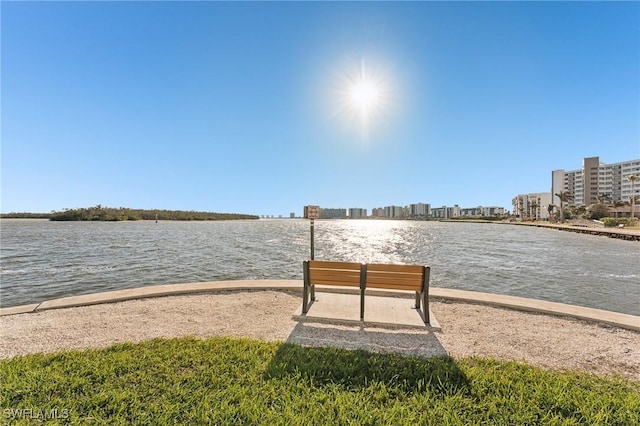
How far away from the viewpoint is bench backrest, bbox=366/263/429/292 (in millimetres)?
4934

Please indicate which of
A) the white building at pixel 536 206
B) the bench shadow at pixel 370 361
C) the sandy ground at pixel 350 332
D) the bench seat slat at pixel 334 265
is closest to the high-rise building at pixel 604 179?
the white building at pixel 536 206

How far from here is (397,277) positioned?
4980 millimetres

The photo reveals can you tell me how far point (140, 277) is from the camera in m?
12.2

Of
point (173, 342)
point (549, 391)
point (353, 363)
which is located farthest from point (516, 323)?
point (173, 342)

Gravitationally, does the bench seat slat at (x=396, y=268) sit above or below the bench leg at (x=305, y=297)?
above

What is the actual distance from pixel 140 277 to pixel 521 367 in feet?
43.6

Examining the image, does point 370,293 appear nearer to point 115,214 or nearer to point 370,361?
point 370,361

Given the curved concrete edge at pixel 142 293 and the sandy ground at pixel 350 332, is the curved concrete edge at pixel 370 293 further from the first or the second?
the sandy ground at pixel 350 332

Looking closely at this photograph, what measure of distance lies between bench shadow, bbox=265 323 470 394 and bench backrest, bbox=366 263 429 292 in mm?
775

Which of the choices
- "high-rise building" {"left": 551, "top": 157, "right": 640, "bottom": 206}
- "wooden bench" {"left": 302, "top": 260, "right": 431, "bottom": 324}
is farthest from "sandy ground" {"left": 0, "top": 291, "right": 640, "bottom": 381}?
"high-rise building" {"left": 551, "top": 157, "right": 640, "bottom": 206}

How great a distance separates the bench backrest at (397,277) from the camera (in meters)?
4.93

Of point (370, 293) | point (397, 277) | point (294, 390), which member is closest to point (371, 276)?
point (397, 277)

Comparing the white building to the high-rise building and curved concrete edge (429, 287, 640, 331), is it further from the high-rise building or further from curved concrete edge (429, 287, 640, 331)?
curved concrete edge (429, 287, 640, 331)

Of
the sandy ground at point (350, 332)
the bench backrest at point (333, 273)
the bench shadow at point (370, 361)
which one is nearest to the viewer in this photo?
the bench shadow at point (370, 361)
